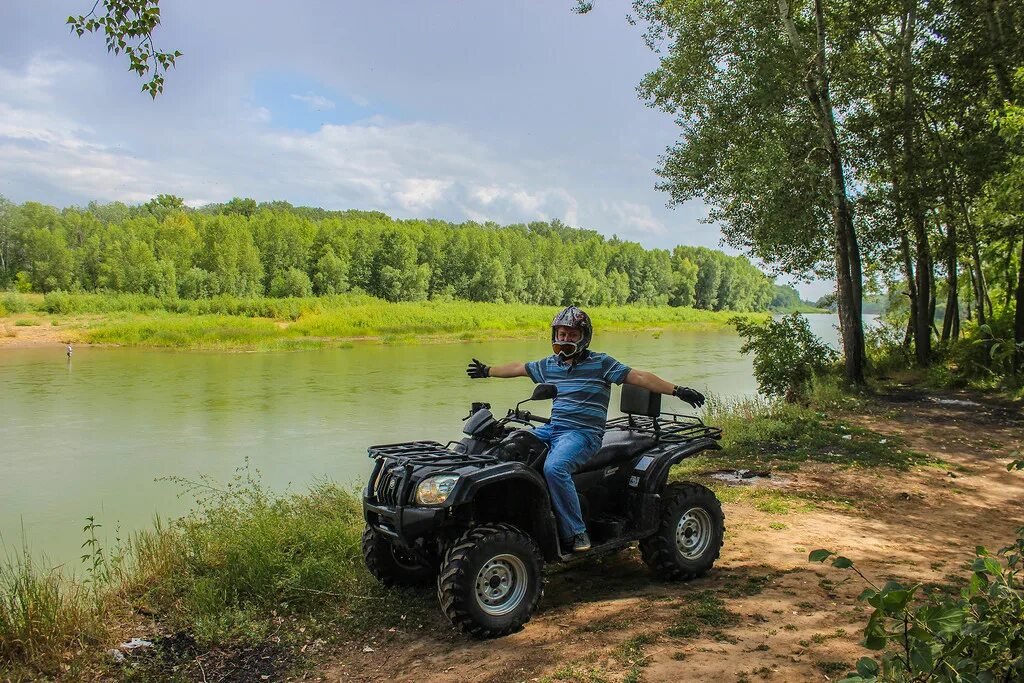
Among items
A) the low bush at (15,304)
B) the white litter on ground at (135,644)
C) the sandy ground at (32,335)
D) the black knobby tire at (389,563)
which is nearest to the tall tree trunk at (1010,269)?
the black knobby tire at (389,563)

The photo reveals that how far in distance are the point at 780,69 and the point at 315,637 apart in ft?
42.2

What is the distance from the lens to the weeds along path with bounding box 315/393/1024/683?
3588mm

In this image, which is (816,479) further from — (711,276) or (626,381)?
(711,276)

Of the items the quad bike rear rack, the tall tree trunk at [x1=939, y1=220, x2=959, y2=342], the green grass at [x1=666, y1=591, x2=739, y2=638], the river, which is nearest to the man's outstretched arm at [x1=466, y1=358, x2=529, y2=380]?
the quad bike rear rack

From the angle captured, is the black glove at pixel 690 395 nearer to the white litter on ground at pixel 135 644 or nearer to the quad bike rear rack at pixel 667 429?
the quad bike rear rack at pixel 667 429

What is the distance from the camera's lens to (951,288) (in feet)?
56.5

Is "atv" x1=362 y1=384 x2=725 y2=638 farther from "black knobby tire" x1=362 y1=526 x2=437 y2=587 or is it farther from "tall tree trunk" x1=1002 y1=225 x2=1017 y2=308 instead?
"tall tree trunk" x1=1002 y1=225 x2=1017 y2=308

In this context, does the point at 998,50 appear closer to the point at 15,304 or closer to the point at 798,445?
the point at 798,445

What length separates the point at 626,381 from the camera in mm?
4531

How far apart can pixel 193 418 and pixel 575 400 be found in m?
14.6

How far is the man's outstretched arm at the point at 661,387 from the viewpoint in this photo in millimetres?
4324

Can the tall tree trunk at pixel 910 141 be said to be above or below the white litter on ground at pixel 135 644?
above

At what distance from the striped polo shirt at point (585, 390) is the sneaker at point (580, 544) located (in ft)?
2.08

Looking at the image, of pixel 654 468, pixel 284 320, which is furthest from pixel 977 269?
pixel 284 320
